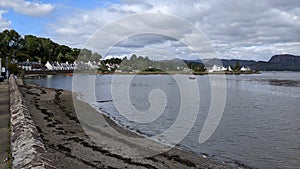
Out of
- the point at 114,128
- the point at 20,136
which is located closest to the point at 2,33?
the point at 114,128

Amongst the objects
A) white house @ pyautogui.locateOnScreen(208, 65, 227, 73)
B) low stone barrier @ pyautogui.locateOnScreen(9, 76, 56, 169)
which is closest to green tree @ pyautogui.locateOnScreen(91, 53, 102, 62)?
white house @ pyautogui.locateOnScreen(208, 65, 227, 73)

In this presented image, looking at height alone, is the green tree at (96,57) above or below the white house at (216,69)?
above

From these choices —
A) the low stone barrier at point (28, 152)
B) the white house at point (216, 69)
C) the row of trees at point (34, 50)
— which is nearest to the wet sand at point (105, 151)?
the low stone barrier at point (28, 152)

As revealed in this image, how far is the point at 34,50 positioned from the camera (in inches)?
5620

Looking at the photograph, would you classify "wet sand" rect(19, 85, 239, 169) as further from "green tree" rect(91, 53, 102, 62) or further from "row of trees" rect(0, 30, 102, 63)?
"green tree" rect(91, 53, 102, 62)

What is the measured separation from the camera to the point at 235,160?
38.7 feet

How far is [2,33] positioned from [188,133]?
130567 millimetres

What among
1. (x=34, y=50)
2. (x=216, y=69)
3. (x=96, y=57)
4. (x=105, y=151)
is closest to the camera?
(x=105, y=151)

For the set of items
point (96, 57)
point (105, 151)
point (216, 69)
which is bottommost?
point (105, 151)

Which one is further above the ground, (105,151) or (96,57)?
(96,57)

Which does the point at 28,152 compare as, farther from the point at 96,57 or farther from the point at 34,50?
the point at 96,57

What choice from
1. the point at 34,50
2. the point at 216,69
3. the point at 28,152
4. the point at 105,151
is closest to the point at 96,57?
the point at 34,50

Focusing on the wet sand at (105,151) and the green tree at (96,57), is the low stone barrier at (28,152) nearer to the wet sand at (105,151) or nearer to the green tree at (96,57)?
the wet sand at (105,151)

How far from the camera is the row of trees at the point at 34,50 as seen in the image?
127 metres
